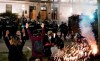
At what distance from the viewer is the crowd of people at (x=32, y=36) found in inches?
396

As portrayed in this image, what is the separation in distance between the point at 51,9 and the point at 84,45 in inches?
80.6

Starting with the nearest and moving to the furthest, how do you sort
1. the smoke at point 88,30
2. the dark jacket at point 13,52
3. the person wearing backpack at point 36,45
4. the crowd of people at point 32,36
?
the dark jacket at point 13,52 < the crowd of people at point 32,36 < the person wearing backpack at point 36,45 < the smoke at point 88,30

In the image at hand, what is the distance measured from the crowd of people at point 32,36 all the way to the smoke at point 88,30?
3.64ft

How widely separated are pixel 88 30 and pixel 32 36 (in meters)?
2.80

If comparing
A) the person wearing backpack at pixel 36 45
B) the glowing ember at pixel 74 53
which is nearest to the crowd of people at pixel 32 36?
the person wearing backpack at pixel 36 45

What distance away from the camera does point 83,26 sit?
1186 cm

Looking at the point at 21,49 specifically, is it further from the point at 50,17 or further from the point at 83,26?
the point at 83,26

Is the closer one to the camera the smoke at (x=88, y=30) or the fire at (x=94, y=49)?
the fire at (x=94, y=49)

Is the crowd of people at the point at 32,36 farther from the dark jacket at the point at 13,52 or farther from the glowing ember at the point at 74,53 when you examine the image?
the glowing ember at the point at 74,53

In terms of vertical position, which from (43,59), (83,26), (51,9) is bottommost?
(43,59)

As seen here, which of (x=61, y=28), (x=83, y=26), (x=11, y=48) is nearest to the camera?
(x=11, y=48)

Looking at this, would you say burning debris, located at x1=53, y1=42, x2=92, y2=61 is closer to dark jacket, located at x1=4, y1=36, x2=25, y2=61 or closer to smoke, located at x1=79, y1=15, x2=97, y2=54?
smoke, located at x1=79, y1=15, x2=97, y2=54

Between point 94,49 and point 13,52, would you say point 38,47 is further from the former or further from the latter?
point 94,49

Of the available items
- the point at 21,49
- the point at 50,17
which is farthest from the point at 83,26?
the point at 21,49
